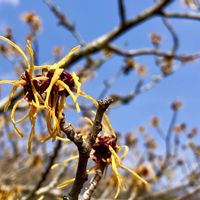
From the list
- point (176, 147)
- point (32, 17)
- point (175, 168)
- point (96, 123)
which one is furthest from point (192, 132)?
point (96, 123)

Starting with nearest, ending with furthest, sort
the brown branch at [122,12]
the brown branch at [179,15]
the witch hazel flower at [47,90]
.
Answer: the witch hazel flower at [47,90], the brown branch at [122,12], the brown branch at [179,15]

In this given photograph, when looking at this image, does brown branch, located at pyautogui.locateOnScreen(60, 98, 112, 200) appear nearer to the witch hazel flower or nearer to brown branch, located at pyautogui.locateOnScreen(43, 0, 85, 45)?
the witch hazel flower

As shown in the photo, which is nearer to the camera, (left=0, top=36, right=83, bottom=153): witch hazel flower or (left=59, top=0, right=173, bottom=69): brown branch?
(left=0, top=36, right=83, bottom=153): witch hazel flower

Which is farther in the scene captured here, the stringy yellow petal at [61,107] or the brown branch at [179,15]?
Result: the brown branch at [179,15]

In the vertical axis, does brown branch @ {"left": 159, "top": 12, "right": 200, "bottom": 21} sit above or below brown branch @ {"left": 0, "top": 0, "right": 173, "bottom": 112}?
below

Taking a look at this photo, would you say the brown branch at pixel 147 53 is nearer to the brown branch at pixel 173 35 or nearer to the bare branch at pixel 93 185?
the brown branch at pixel 173 35

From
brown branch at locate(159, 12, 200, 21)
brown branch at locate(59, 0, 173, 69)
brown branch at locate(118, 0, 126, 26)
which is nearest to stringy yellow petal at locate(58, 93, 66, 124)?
brown branch at locate(118, 0, 126, 26)

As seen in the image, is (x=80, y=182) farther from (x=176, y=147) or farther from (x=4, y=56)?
(x=4, y=56)

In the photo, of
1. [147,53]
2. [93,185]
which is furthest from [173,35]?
[93,185]

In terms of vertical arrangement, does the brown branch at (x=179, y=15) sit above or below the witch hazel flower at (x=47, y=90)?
below

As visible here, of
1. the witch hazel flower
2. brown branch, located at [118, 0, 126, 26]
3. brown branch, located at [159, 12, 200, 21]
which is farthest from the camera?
brown branch, located at [159, 12, 200, 21]

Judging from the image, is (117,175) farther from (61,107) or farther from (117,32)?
(117,32)

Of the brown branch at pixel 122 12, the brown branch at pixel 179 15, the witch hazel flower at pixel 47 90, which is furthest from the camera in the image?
the brown branch at pixel 179 15


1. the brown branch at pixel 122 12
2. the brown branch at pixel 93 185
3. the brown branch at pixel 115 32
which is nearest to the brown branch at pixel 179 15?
the brown branch at pixel 115 32
